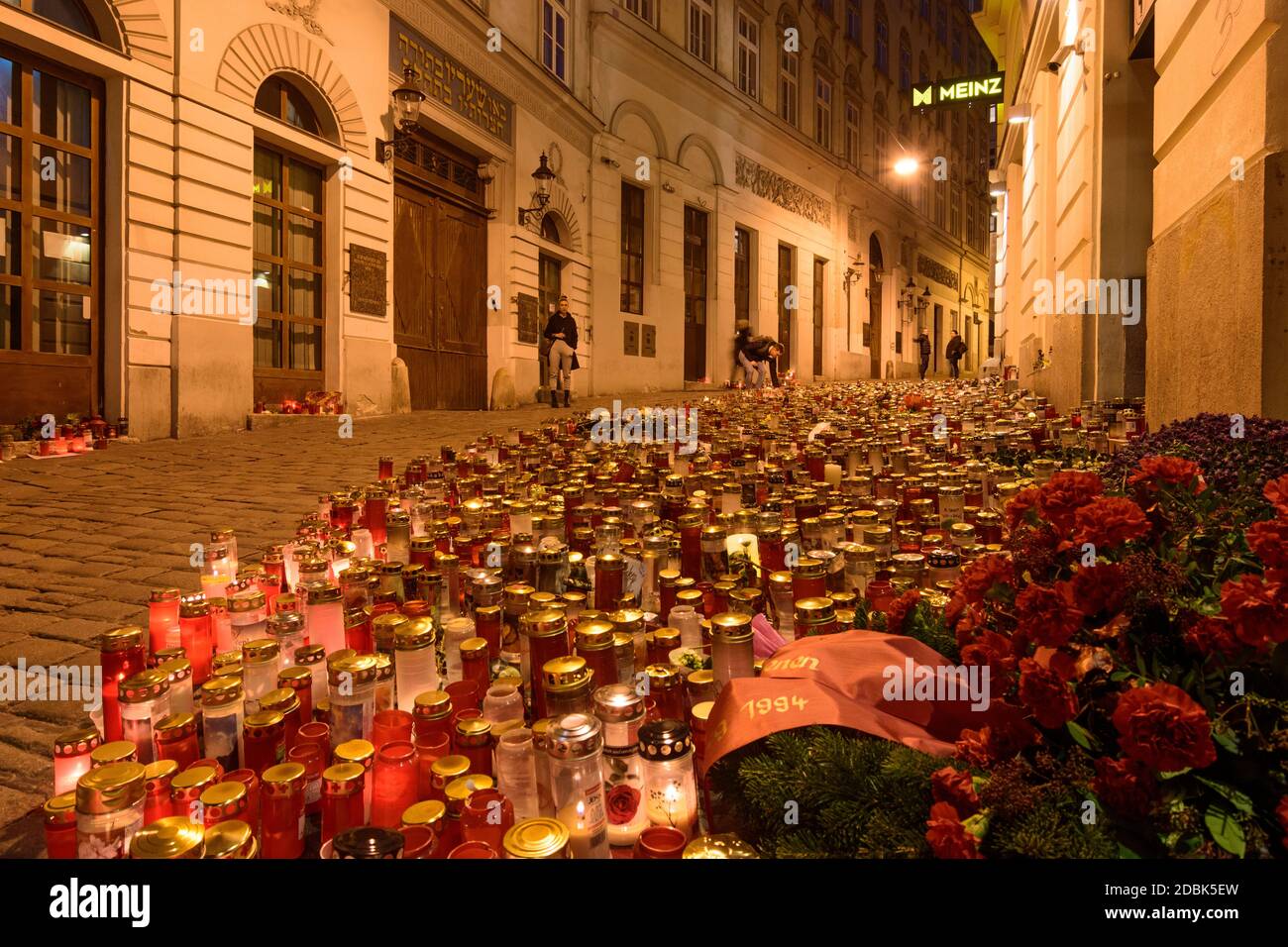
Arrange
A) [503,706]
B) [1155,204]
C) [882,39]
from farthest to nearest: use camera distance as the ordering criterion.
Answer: [882,39] → [1155,204] → [503,706]

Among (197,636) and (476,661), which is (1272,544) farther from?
(197,636)

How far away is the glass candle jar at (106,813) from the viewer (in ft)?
4.39

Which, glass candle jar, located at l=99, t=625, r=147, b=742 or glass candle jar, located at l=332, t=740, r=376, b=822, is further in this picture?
glass candle jar, located at l=99, t=625, r=147, b=742

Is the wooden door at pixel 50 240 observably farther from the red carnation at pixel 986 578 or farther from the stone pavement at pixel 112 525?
the red carnation at pixel 986 578

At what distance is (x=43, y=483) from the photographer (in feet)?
18.2

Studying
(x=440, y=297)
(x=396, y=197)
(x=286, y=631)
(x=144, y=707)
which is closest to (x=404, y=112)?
(x=396, y=197)

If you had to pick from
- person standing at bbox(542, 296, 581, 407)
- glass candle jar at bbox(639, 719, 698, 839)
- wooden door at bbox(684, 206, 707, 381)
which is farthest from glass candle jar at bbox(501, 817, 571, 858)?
wooden door at bbox(684, 206, 707, 381)

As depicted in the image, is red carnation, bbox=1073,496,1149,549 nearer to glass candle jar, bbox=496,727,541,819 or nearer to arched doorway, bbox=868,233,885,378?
glass candle jar, bbox=496,727,541,819

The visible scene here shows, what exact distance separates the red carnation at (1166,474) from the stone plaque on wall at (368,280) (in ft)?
34.2

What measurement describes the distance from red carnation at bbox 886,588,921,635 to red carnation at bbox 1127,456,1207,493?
1.74ft

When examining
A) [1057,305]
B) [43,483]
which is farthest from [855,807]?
[1057,305]

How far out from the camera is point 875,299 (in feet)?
105

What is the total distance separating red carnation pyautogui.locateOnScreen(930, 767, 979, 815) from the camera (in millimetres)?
1229

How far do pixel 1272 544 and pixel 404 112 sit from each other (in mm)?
11623
